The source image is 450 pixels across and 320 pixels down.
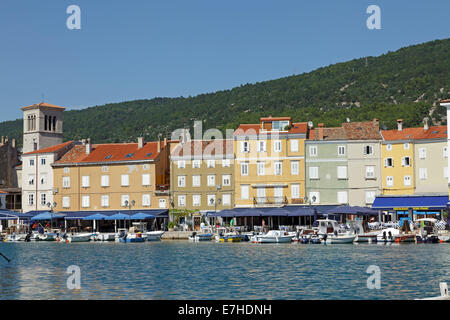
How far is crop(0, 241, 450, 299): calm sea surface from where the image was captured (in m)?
29.0

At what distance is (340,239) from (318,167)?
739 inches

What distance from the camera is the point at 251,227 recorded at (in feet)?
264

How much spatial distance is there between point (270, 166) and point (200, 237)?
13.5 m

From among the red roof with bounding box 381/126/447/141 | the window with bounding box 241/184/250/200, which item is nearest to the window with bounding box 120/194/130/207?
the window with bounding box 241/184/250/200

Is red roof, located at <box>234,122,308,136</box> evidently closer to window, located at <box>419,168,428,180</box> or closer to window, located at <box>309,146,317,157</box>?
window, located at <box>309,146,317,157</box>

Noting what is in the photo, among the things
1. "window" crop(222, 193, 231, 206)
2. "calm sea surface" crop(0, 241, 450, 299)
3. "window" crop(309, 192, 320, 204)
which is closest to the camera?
"calm sea surface" crop(0, 241, 450, 299)

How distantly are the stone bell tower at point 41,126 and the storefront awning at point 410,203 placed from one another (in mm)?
55119

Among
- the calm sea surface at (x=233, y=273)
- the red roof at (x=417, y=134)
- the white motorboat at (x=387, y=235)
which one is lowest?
the calm sea surface at (x=233, y=273)

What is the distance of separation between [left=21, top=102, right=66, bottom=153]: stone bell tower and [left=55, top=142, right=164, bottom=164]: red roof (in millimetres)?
12638

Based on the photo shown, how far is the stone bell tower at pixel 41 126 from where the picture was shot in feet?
341

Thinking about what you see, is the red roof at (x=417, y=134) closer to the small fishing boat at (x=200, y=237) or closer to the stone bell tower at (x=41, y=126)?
the small fishing boat at (x=200, y=237)

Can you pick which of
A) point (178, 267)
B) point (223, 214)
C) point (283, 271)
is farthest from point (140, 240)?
point (283, 271)

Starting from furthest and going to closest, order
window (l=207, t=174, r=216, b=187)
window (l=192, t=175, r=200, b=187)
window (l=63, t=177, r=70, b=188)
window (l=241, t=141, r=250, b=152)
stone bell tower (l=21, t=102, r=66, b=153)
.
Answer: stone bell tower (l=21, t=102, r=66, b=153), window (l=63, t=177, r=70, b=188), window (l=192, t=175, r=200, b=187), window (l=207, t=174, r=216, b=187), window (l=241, t=141, r=250, b=152)

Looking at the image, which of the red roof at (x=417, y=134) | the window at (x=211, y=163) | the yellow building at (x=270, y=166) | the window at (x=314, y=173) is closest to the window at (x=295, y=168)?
the yellow building at (x=270, y=166)
